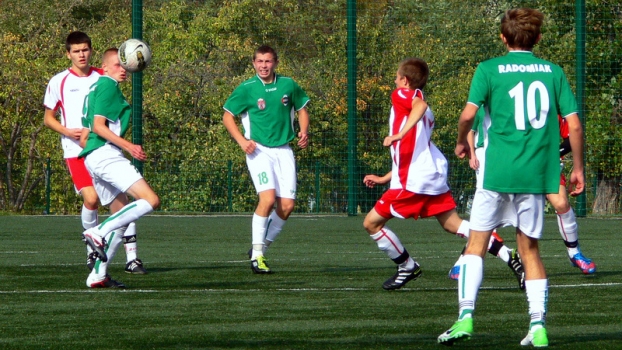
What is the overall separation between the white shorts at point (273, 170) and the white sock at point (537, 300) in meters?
4.82

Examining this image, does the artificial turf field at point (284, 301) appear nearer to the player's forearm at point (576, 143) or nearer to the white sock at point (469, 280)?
the white sock at point (469, 280)

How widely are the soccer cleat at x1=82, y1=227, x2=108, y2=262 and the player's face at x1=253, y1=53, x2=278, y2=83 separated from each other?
2951 mm

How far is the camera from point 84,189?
32.9ft

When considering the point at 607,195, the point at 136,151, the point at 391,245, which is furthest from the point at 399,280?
the point at 607,195

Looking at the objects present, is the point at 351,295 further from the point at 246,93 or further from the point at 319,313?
the point at 246,93

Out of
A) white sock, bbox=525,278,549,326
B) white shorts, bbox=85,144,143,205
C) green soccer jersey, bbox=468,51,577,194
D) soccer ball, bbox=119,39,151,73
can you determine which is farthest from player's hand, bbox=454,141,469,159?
soccer ball, bbox=119,39,151,73

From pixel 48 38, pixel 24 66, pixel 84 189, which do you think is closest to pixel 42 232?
pixel 84 189

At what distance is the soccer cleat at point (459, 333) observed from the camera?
5293 mm

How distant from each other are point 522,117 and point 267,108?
5223 millimetres

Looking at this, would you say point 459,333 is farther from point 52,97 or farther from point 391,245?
point 52,97

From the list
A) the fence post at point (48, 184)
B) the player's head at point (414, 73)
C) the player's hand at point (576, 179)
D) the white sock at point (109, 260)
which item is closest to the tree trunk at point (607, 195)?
the fence post at point (48, 184)

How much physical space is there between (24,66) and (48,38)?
7.18 ft

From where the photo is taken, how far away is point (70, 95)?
10398 millimetres

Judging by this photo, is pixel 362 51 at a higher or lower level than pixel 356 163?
higher
